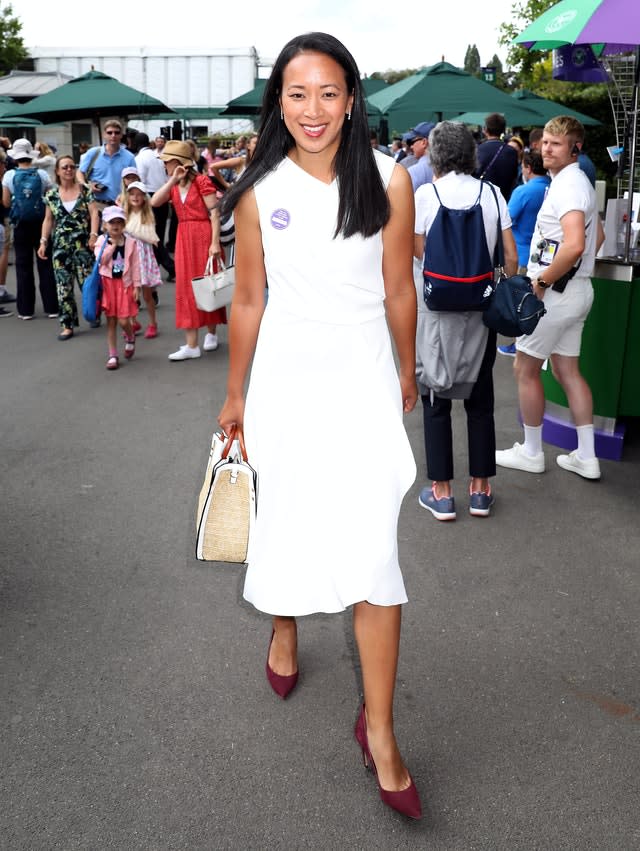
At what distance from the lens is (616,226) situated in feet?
Result: 21.3

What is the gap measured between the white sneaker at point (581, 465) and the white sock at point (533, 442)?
0.61 ft

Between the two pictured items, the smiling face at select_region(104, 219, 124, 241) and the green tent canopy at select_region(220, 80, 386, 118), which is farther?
the green tent canopy at select_region(220, 80, 386, 118)

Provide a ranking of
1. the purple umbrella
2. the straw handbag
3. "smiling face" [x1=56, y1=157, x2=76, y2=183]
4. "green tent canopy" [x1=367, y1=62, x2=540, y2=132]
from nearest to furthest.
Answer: the straw handbag → the purple umbrella → "smiling face" [x1=56, y1=157, x2=76, y2=183] → "green tent canopy" [x1=367, y1=62, x2=540, y2=132]

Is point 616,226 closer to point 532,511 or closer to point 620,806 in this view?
point 532,511

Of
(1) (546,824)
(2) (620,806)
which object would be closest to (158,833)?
(1) (546,824)

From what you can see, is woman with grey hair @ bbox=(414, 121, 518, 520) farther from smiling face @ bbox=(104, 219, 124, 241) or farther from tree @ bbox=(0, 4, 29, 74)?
tree @ bbox=(0, 4, 29, 74)

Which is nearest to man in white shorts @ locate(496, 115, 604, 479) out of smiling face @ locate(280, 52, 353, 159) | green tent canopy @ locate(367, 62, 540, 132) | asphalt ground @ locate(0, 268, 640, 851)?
asphalt ground @ locate(0, 268, 640, 851)

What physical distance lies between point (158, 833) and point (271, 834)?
33 cm

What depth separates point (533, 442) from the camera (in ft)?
18.7

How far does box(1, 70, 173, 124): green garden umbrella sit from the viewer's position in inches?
565

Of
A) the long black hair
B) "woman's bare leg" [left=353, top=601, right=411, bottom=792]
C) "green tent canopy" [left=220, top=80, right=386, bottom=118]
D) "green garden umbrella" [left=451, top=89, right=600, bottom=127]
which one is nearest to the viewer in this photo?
the long black hair

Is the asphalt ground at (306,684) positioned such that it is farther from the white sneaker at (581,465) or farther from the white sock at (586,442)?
the white sock at (586,442)

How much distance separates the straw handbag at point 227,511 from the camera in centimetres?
279

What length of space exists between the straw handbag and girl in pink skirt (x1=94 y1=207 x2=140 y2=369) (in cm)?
600
